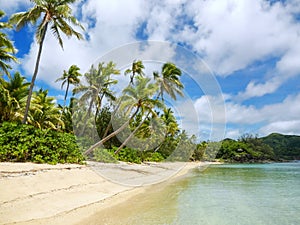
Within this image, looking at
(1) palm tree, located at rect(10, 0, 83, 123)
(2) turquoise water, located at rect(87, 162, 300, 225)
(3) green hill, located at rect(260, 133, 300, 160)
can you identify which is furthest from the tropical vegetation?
(3) green hill, located at rect(260, 133, 300, 160)

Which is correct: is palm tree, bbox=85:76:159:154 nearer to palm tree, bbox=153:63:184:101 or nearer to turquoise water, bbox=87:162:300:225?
palm tree, bbox=153:63:184:101

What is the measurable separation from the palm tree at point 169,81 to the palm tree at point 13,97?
502 inches

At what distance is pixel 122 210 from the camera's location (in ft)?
26.0

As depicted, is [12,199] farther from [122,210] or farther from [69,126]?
[69,126]

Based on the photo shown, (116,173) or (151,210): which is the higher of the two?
(116,173)

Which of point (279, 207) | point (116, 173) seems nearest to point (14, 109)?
point (116, 173)

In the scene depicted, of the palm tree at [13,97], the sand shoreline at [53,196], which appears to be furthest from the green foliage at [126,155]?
the sand shoreline at [53,196]

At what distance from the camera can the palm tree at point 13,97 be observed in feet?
54.1

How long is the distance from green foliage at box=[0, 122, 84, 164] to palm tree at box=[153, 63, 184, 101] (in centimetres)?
1413

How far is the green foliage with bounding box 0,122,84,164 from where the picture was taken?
11.9 m

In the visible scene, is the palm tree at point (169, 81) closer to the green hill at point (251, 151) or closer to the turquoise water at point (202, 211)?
the turquoise water at point (202, 211)

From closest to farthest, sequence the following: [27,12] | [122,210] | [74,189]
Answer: [122,210], [74,189], [27,12]

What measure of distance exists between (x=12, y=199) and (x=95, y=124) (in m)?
20.2

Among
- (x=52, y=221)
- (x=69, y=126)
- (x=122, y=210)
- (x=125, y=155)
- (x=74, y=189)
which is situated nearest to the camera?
(x=52, y=221)
